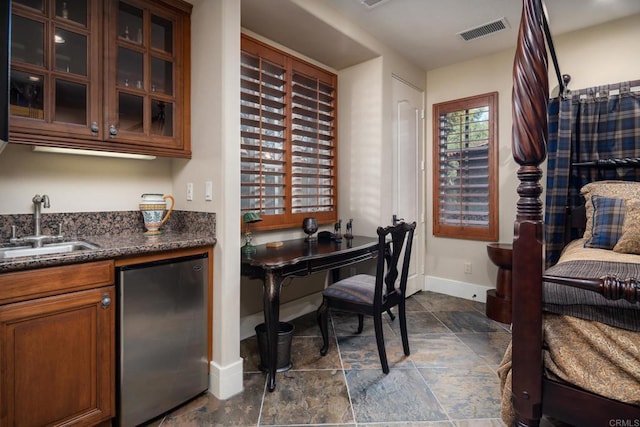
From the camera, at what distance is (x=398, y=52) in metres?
3.51

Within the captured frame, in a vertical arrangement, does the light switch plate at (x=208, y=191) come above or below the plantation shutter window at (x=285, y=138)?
below

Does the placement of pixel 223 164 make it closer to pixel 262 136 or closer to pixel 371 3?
pixel 262 136

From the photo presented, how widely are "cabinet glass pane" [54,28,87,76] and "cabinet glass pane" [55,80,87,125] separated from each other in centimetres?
8

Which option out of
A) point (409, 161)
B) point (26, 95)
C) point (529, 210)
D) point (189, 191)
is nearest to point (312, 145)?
point (409, 161)

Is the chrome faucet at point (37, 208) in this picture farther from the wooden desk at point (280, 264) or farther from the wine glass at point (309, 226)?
the wine glass at point (309, 226)

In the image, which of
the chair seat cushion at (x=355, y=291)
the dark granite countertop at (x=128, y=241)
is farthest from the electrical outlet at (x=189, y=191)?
the chair seat cushion at (x=355, y=291)

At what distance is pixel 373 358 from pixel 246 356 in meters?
0.94

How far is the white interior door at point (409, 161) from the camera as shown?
3.55 meters

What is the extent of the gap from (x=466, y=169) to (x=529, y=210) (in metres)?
2.74

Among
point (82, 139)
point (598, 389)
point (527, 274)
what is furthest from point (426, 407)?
point (82, 139)

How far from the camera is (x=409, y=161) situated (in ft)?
12.4

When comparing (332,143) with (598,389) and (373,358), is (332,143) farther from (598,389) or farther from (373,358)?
(598,389)

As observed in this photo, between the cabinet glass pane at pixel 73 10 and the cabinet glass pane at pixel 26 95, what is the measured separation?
0.36 m

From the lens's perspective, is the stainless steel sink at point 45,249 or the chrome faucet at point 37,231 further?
the chrome faucet at point 37,231
